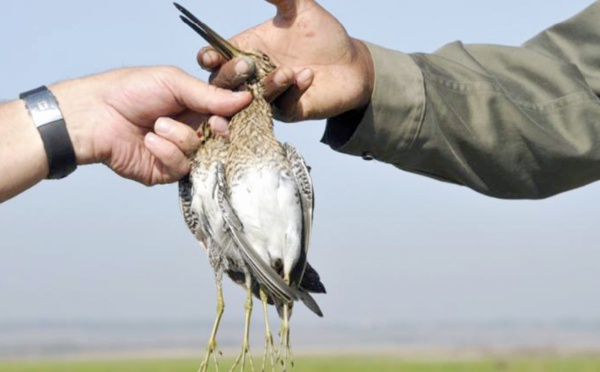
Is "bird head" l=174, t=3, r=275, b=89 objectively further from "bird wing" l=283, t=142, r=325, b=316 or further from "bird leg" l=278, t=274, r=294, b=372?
"bird leg" l=278, t=274, r=294, b=372

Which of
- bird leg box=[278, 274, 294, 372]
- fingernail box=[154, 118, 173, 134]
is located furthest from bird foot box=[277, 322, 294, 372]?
fingernail box=[154, 118, 173, 134]

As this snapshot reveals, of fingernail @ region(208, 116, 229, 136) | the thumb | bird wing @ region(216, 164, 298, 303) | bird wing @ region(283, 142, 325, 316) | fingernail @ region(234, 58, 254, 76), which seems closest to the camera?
bird wing @ region(216, 164, 298, 303)

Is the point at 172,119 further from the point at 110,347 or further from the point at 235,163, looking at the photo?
the point at 110,347

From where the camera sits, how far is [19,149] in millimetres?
5598

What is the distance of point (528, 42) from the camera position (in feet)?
21.2

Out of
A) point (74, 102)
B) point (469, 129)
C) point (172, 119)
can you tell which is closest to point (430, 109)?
point (469, 129)

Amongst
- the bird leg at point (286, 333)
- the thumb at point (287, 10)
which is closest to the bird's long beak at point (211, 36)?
the thumb at point (287, 10)

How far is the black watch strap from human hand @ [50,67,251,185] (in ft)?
0.10

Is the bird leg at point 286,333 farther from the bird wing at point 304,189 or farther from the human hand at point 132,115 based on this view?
the human hand at point 132,115

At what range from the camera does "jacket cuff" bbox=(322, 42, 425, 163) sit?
576 centimetres

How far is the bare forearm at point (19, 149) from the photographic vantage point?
18.3ft

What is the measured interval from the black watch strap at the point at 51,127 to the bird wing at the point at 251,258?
1.03 meters

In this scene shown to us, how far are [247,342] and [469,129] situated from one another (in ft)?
6.48

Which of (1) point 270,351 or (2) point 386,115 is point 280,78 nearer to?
(2) point 386,115
